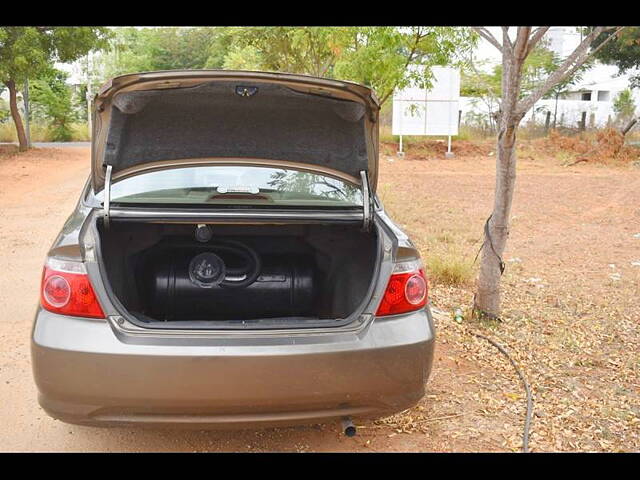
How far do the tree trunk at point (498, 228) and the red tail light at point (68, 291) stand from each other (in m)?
3.18

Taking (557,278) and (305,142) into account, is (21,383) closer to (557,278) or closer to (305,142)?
(305,142)

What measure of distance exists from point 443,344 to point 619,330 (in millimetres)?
1589

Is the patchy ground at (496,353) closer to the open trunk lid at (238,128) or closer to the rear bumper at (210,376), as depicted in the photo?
the rear bumper at (210,376)

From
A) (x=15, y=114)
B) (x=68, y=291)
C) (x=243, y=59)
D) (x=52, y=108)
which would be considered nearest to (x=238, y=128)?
(x=68, y=291)

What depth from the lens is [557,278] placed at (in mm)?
6660

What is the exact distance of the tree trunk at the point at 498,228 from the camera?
471 centimetres

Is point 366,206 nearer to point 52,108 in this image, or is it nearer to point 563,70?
point 563,70

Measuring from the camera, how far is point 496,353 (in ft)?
14.5

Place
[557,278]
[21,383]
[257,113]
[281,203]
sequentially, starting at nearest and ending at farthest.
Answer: [281,203], [257,113], [21,383], [557,278]

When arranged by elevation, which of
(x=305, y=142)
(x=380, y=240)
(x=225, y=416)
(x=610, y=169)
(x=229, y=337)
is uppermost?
(x=305, y=142)

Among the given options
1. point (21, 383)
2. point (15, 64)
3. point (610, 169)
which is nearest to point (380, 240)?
point (21, 383)

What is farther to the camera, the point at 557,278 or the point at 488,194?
the point at 488,194

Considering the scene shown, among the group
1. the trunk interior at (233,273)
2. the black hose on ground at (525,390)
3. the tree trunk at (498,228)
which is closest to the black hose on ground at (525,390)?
the black hose on ground at (525,390)

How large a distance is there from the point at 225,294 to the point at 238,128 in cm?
101
